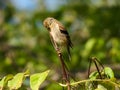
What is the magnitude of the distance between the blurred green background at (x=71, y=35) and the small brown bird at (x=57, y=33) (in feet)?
8.78

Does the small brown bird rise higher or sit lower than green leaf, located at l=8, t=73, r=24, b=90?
higher

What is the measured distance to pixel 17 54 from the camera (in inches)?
289

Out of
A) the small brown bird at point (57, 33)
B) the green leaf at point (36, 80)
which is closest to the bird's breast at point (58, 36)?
the small brown bird at point (57, 33)

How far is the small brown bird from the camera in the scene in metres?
2.62

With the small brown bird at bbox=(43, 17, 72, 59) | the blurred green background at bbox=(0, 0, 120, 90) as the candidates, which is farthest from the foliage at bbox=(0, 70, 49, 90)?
the blurred green background at bbox=(0, 0, 120, 90)

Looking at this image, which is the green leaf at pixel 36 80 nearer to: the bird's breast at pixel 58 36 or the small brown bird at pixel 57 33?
the small brown bird at pixel 57 33

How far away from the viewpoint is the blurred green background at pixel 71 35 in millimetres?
6656

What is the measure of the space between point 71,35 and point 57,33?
4842 millimetres

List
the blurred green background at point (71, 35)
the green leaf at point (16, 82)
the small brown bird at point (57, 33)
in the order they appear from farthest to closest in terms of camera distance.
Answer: the blurred green background at point (71, 35) < the small brown bird at point (57, 33) < the green leaf at point (16, 82)

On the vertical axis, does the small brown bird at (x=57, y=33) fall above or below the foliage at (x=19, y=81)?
above

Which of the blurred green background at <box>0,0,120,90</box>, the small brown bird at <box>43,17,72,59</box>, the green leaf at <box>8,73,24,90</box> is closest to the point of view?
the green leaf at <box>8,73,24,90</box>

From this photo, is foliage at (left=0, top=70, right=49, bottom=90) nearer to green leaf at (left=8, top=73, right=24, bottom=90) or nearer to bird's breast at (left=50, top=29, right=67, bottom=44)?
green leaf at (left=8, top=73, right=24, bottom=90)

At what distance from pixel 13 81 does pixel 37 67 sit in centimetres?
403

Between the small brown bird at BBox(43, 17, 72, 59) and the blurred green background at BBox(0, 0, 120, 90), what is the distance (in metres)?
2.68
